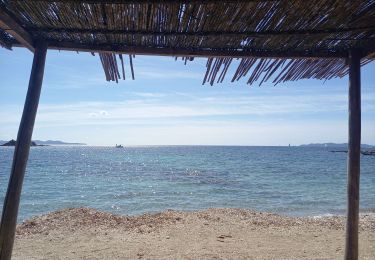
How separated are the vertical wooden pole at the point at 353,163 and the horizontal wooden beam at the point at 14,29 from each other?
3495 mm

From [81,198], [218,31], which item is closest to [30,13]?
[218,31]

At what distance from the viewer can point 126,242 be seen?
7.87m

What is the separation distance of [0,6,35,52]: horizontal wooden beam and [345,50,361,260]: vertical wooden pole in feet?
11.5

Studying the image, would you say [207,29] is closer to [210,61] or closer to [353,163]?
[210,61]

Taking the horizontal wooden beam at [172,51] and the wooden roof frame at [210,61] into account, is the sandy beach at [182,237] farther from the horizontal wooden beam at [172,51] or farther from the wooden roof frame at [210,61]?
the horizontal wooden beam at [172,51]

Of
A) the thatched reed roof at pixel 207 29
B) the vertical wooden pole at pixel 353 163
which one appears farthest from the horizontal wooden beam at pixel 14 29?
the vertical wooden pole at pixel 353 163

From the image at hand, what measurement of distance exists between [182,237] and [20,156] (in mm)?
5917

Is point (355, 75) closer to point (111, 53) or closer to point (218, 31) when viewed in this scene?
point (218, 31)

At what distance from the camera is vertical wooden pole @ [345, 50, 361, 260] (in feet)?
12.7

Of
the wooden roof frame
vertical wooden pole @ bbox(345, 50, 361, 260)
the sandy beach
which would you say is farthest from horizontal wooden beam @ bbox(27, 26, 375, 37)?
the sandy beach

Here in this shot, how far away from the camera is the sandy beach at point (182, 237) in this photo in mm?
6930

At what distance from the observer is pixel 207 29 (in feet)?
10.9

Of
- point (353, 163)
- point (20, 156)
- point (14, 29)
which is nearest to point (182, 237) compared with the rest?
point (353, 163)

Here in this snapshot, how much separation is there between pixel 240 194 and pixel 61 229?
1703 cm
